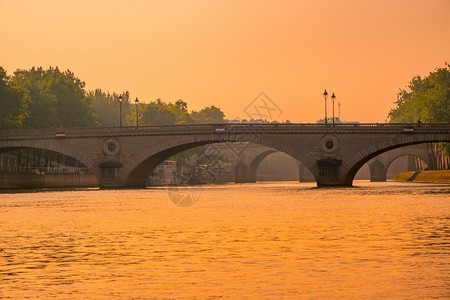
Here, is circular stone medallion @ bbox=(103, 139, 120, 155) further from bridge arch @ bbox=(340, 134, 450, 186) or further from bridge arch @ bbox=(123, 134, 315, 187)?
bridge arch @ bbox=(340, 134, 450, 186)

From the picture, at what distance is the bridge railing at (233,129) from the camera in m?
94.8

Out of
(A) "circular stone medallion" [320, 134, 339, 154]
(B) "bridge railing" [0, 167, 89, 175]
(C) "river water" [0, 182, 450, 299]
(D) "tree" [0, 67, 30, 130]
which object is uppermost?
(D) "tree" [0, 67, 30, 130]

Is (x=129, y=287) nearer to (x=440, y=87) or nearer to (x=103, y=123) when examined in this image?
(x=440, y=87)

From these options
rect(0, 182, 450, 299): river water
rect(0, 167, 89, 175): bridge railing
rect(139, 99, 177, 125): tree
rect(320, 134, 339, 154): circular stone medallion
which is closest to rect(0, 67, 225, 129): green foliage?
rect(0, 167, 89, 175): bridge railing

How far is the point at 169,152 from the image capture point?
104 m

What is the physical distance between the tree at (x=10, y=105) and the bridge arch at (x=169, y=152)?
61.4 feet

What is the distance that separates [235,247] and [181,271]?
496 centimetres

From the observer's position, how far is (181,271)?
64.6 feet

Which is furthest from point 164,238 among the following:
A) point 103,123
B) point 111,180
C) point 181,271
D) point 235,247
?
point 103,123

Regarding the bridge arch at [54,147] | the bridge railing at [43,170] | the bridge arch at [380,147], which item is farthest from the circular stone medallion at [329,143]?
the bridge railing at [43,170]

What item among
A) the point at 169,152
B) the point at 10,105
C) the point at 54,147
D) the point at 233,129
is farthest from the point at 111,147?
the point at 10,105

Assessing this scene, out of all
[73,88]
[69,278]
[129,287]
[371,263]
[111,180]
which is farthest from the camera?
[73,88]

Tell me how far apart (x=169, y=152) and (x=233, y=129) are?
951 centimetres

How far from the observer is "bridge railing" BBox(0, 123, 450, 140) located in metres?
94.8
